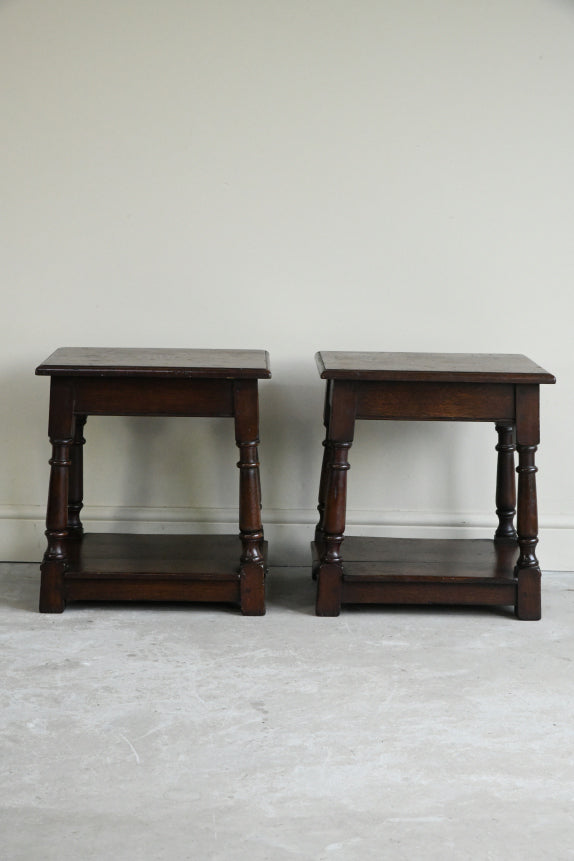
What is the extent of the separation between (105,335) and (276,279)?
609 millimetres

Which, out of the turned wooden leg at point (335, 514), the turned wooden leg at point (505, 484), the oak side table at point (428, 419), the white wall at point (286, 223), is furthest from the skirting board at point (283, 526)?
the turned wooden leg at point (335, 514)

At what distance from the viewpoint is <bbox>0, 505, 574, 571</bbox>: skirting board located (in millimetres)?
3500

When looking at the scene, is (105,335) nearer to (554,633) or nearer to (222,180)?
(222,180)

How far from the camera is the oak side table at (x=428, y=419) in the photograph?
2.89 metres

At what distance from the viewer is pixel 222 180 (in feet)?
11.1

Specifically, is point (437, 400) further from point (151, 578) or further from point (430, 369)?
point (151, 578)

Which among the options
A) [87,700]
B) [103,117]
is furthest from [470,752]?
[103,117]

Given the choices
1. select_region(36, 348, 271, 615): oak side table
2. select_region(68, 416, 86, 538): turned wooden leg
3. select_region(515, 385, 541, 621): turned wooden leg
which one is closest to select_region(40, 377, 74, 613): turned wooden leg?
select_region(36, 348, 271, 615): oak side table

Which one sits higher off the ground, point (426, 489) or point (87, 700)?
point (426, 489)

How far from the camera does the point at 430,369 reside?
2889 mm

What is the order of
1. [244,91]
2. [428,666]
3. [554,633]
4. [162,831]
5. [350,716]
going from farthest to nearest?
[244,91], [554,633], [428,666], [350,716], [162,831]

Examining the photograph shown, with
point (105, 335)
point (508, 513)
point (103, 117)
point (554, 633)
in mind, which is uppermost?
point (103, 117)

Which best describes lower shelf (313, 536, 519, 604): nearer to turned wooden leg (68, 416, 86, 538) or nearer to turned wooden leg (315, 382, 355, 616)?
turned wooden leg (315, 382, 355, 616)

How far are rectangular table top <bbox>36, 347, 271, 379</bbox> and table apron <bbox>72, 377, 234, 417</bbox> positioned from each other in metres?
0.04
